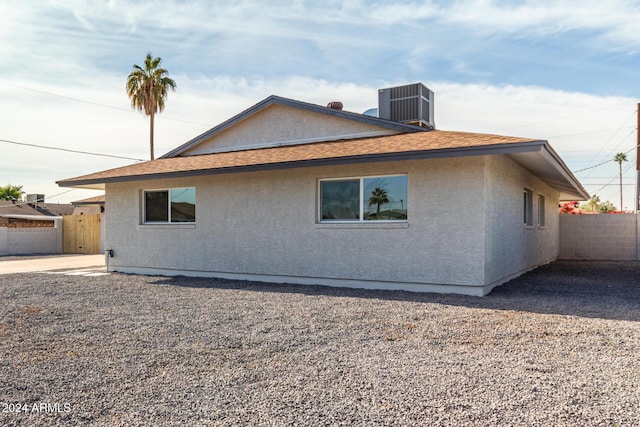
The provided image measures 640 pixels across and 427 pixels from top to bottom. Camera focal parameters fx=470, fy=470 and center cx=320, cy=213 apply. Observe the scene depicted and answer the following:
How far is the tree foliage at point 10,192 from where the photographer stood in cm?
5297

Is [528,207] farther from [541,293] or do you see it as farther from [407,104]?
[541,293]

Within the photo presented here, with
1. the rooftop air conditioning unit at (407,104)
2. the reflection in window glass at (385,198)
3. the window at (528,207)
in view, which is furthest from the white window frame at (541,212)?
the reflection in window glass at (385,198)

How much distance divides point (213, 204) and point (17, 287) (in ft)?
14.9

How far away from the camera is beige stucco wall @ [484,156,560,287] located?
8812 mm

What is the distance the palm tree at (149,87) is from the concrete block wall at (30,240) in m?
6.87

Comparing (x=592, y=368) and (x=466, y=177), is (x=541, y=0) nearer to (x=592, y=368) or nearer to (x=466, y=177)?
(x=466, y=177)

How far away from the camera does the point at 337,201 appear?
10016 millimetres

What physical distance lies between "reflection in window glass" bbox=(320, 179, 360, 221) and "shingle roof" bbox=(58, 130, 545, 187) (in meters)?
0.71

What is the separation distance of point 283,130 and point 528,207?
7195mm

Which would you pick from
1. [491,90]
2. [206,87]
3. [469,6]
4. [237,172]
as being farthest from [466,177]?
[206,87]

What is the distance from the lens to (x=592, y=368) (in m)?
4.32

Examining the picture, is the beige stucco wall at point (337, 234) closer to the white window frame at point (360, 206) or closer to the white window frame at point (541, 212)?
the white window frame at point (360, 206)

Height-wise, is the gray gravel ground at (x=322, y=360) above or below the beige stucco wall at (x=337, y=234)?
below

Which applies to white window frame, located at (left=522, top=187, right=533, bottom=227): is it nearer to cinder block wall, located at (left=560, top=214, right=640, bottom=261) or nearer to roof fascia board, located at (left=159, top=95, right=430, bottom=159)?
roof fascia board, located at (left=159, top=95, right=430, bottom=159)
